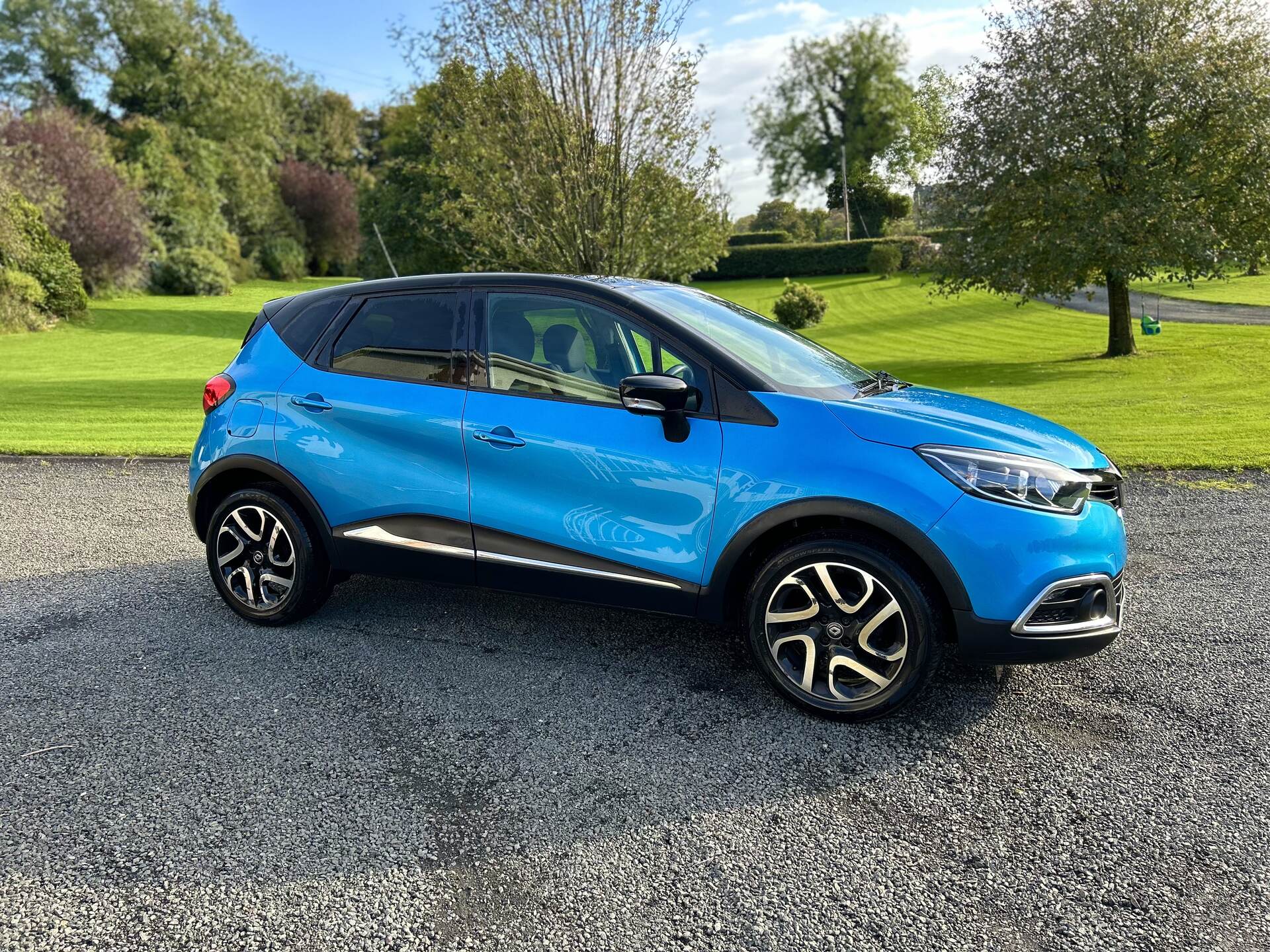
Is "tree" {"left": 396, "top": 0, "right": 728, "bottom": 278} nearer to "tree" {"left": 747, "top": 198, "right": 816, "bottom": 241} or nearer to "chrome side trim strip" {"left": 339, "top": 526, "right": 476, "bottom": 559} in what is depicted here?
"chrome side trim strip" {"left": 339, "top": 526, "right": 476, "bottom": 559}

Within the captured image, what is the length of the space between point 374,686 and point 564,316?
193 centimetres

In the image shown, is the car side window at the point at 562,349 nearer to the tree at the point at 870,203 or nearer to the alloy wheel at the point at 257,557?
the alloy wheel at the point at 257,557

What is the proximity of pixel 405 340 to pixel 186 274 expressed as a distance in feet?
138

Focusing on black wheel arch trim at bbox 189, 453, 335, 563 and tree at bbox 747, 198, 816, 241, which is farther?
tree at bbox 747, 198, 816, 241

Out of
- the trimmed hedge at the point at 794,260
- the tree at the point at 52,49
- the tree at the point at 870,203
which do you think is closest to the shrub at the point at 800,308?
the tree at the point at 870,203

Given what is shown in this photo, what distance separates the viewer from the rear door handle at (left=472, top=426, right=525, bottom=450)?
159 inches

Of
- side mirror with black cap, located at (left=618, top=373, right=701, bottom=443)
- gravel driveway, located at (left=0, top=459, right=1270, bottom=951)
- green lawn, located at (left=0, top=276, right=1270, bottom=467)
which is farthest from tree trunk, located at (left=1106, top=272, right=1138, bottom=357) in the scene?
side mirror with black cap, located at (left=618, top=373, right=701, bottom=443)

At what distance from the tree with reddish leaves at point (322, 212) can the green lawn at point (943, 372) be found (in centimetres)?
2478

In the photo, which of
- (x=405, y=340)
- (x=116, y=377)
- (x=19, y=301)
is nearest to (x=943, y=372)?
(x=116, y=377)

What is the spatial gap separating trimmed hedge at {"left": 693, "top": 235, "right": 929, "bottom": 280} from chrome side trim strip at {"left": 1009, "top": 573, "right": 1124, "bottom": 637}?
4835cm

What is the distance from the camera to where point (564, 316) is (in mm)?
4215

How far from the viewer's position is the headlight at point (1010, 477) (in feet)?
11.2

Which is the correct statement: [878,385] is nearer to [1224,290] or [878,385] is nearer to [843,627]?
[843,627]

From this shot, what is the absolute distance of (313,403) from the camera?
15.0 ft
